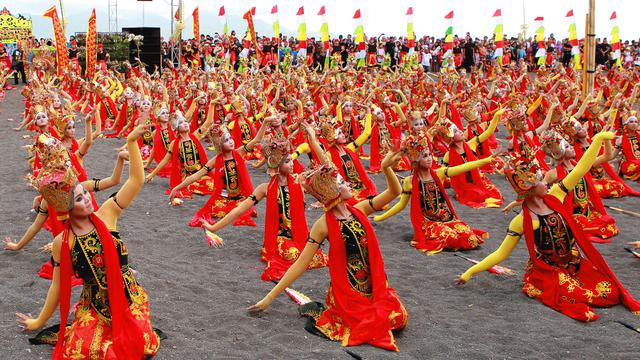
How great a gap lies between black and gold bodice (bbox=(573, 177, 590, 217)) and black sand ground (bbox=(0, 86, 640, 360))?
57 centimetres

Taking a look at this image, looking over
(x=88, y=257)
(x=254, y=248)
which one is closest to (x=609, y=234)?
(x=254, y=248)

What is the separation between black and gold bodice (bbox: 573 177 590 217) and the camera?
8.67m

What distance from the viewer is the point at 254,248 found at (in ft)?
28.6

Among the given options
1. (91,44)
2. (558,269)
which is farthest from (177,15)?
(558,269)

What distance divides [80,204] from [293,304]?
249cm

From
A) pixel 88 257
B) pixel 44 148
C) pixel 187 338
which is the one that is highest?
pixel 44 148

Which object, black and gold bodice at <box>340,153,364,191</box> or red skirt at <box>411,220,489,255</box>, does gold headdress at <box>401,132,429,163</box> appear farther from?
black and gold bodice at <box>340,153,364,191</box>

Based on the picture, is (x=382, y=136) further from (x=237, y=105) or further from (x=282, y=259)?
(x=282, y=259)

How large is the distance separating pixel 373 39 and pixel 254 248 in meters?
26.0

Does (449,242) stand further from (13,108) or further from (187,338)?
(13,108)

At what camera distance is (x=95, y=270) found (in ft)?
16.4

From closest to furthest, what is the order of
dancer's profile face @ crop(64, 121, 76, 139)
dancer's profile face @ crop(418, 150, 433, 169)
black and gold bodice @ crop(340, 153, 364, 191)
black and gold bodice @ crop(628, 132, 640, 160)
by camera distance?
1. dancer's profile face @ crop(418, 150, 433, 169)
2. dancer's profile face @ crop(64, 121, 76, 139)
3. black and gold bodice @ crop(340, 153, 364, 191)
4. black and gold bodice @ crop(628, 132, 640, 160)

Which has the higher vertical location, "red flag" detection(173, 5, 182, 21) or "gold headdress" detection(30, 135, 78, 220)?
"red flag" detection(173, 5, 182, 21)

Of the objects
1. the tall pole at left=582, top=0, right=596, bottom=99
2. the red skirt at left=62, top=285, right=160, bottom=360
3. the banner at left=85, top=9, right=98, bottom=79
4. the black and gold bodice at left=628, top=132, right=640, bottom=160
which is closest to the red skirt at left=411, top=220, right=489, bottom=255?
the red skirt at left=62, top=285, right=160, bottom=360
